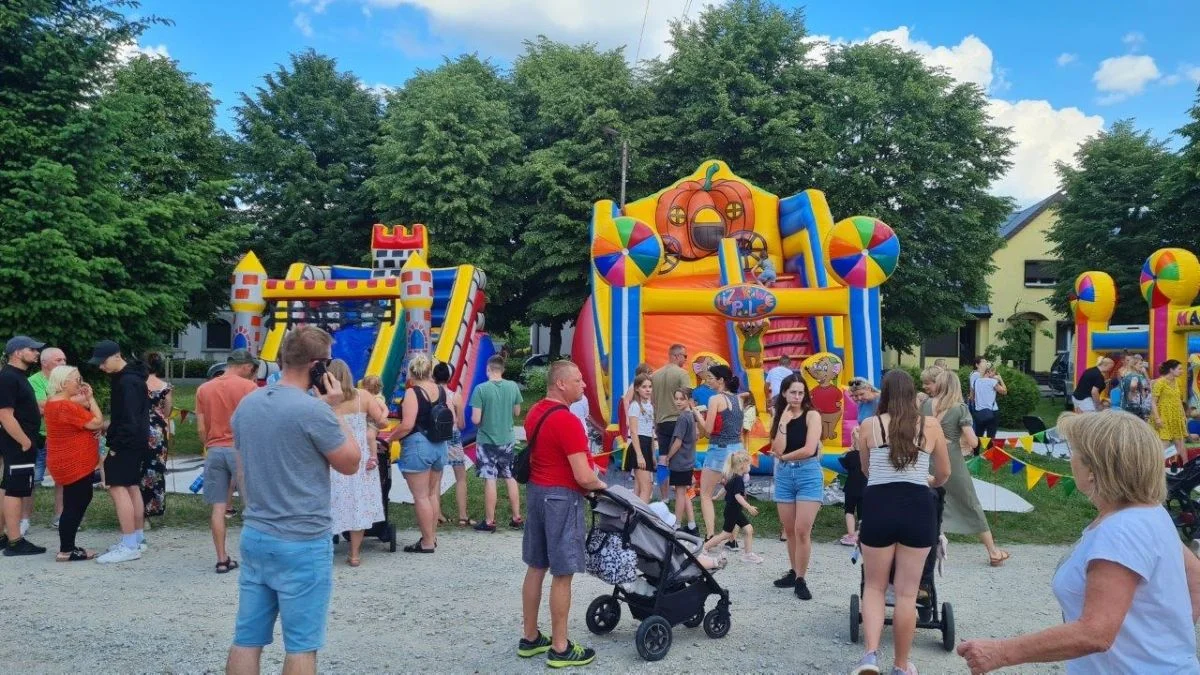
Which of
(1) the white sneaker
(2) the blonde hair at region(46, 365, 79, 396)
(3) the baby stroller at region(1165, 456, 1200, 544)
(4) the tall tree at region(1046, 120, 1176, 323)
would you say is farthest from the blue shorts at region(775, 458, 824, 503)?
(4) the tall tree at region(1046, 120, 1176, 323)

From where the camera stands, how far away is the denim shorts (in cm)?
711

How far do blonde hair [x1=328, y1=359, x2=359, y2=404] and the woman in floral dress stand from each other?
7.41 feet

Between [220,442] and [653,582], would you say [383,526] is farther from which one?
[653,582]

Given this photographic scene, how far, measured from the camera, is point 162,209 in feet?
47.6

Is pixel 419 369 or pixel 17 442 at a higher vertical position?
pixel 419 369

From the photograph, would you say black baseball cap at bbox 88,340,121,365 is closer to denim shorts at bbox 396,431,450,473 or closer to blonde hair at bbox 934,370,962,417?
denim shorts at bbox 396,431,450,473

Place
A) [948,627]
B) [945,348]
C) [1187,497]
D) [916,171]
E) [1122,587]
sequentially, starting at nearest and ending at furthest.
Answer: [1122,587] → [948,627] → [1187,497] → [916,171] → [945,348]

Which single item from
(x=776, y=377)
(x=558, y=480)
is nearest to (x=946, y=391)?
Result: (x=558, y=480)

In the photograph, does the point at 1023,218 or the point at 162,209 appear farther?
the point at 1023,218

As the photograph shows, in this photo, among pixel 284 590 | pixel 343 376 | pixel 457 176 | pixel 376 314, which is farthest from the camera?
pixel 457 176

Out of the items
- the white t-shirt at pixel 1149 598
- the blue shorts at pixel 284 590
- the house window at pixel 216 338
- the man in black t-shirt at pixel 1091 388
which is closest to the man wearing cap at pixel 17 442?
the blue shorts at pixel 284 590

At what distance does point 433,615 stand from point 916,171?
65.4ft

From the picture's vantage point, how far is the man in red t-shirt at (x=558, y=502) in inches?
174

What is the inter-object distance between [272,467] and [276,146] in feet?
73.9
